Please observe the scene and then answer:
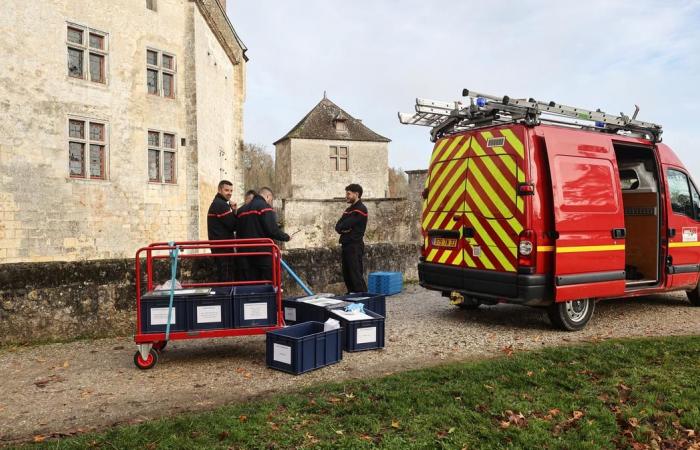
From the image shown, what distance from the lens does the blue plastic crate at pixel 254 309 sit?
543 cm

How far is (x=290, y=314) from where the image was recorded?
20.5 feet

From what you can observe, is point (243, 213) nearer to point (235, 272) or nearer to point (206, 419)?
point (235, 272)

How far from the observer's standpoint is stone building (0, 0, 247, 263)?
14.9 metres

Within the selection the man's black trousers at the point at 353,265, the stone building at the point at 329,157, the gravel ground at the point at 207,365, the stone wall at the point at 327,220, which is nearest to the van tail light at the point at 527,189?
the gravel ground at the point at 207,365

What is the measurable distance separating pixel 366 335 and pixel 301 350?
3.66 ft

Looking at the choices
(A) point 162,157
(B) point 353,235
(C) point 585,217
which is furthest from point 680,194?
(A) point 162,157

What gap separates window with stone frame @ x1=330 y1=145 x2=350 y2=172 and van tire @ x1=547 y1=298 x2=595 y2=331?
32329mm

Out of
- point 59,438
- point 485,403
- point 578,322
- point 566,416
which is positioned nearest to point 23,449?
point 59,438

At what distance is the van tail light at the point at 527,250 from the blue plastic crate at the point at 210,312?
142 inches

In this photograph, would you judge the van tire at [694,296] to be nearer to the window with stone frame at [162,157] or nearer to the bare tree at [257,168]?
the window with stone frame at [162,157]

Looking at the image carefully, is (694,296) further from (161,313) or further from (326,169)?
(326,169)

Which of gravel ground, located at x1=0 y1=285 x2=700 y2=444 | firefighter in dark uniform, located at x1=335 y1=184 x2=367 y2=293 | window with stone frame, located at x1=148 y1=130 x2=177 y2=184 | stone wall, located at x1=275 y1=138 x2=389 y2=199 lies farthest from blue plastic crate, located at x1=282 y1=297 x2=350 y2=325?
stone wall, located at x1=275 y1=138 x2=389 y2=199

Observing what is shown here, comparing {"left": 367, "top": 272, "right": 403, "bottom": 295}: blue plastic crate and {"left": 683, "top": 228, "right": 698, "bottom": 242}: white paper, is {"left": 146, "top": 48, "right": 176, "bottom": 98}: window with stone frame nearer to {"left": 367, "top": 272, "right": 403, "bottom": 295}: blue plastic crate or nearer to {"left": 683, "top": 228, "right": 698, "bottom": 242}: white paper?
{"left": 367, "top": 272, "right": 403, "bottom": 295}: blue plastic crate

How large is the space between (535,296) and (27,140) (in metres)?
15.2
